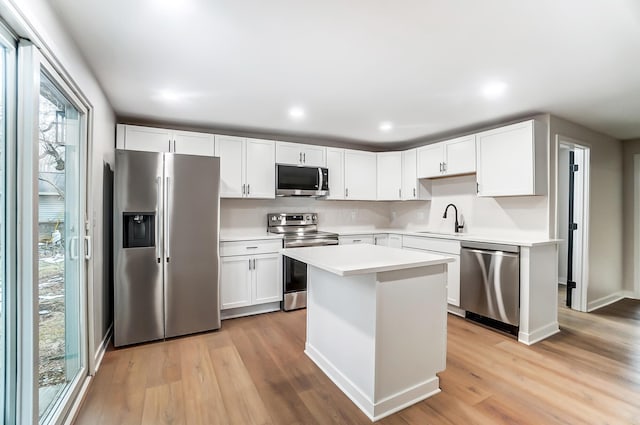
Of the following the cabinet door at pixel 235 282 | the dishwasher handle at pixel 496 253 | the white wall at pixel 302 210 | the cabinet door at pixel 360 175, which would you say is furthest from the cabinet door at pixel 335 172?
the dishwasher handle at pixel 496 253

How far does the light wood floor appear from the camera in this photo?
1.86 metres

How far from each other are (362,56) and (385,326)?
5.81 ft

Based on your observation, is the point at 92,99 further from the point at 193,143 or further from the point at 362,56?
the point at 362,56

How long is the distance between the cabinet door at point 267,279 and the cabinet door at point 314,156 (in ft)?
4.46

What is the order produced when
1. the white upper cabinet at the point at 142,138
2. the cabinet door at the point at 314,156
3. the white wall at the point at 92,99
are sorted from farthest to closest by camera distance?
the cabinet door at the point at 314,156 < the white upper cabinet at the point at 142,138 < the white wall at the point at 92,99

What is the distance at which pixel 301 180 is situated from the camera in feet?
13.4

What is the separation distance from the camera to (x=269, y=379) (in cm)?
227

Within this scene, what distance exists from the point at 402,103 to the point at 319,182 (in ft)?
5.22

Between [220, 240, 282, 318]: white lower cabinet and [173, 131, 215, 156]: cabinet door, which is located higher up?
[173, 131, 215, 156]: cabinet door

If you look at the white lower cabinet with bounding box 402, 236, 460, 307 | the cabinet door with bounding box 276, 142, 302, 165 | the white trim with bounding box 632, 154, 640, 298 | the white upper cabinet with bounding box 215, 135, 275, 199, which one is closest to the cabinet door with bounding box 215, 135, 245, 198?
the white upper cabinet with bounding box 215, 135, 275, 199

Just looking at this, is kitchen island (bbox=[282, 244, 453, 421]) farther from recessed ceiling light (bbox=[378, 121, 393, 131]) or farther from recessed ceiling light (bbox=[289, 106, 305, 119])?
recessed ceiling light (bbox=[378, 121, 393, 131])

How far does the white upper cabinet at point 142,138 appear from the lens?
10.6 feet

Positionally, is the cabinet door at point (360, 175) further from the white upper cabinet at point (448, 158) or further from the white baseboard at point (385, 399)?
the white baseboard at point (385, 399)

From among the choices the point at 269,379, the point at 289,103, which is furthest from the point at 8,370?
the point at 289,103
